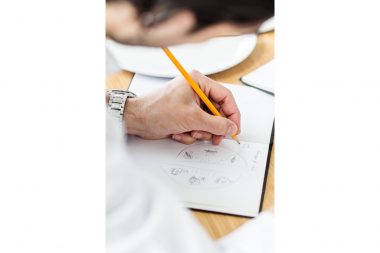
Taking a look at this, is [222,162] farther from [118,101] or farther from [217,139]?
[118,101]

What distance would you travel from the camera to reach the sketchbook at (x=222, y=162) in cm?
69

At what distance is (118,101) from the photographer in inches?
28.9

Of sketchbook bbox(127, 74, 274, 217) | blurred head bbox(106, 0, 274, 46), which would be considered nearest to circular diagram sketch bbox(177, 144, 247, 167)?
sketchbook bbox(127, 74, 274, 217)

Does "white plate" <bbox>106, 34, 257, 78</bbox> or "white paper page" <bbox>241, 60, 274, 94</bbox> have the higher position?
"white plate" <bbox>106, 34, 257, 78</bbox>

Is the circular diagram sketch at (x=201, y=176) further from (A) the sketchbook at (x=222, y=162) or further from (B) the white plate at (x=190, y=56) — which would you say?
(B) the white plate at (x=190, y=56)

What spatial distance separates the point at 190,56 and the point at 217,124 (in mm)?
94

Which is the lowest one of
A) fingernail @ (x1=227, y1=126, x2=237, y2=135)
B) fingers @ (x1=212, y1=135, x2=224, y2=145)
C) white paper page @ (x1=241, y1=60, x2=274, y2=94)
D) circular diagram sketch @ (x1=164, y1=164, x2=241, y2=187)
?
circular diagram sketch @ (x1=164, y1=164, x2=241, y2=187)

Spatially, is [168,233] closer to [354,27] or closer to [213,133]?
[213,133]

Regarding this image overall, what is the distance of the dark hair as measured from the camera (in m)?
0.71

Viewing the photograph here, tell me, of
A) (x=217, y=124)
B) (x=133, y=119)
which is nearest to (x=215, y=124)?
(x=217, y=124)

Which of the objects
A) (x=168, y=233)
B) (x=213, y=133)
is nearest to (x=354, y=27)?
(x=213, y=133)

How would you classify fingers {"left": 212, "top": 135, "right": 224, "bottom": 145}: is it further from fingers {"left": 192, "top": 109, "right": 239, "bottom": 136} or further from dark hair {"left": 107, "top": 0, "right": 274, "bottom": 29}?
dark hair {"left": 107, "top": 0, "right": 274, "bottom": 29}

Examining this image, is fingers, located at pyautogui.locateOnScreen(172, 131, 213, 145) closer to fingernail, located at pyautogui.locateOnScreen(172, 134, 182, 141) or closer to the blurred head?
fingernail, located at pyautogui.locateOnScreen(172, 134, 182, 141)

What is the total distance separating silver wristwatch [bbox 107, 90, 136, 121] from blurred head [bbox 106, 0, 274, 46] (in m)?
0.07
